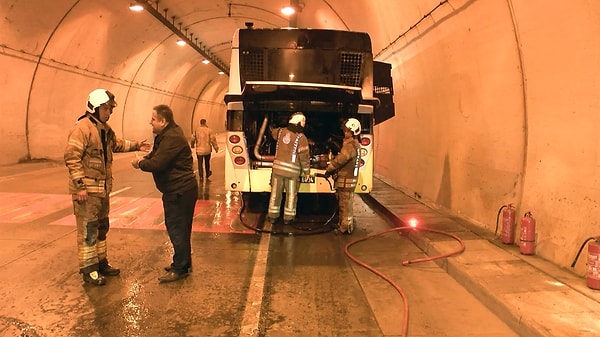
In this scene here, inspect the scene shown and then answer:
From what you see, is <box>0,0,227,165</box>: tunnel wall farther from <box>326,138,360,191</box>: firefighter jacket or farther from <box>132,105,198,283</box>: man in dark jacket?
<box>326,138,360,191</box>: firefighter jacket

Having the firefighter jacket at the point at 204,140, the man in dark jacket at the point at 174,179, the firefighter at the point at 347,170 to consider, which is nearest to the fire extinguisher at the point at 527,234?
the firefighter at the point at 347,170

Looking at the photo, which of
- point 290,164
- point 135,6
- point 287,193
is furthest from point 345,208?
point 135,6

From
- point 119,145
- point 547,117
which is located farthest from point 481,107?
point 119,145

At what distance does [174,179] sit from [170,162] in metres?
0.20

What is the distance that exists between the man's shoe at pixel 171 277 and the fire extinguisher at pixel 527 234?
4050mm

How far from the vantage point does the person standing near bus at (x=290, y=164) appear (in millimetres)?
7082

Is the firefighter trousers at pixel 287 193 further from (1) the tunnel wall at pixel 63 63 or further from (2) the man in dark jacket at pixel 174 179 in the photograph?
(1) the tunnel wall at pixel 63 63

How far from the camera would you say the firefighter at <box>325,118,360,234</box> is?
697 centimetres

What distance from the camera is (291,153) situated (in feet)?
23.3

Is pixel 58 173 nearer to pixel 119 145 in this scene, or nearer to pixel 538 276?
pixel 119 145

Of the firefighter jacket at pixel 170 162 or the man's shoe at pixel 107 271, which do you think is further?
the man's shoe at pixel 107 271

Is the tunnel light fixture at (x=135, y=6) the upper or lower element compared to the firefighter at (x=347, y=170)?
upper

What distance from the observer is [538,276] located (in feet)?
15.8

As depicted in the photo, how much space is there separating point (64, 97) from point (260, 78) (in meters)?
9.73
